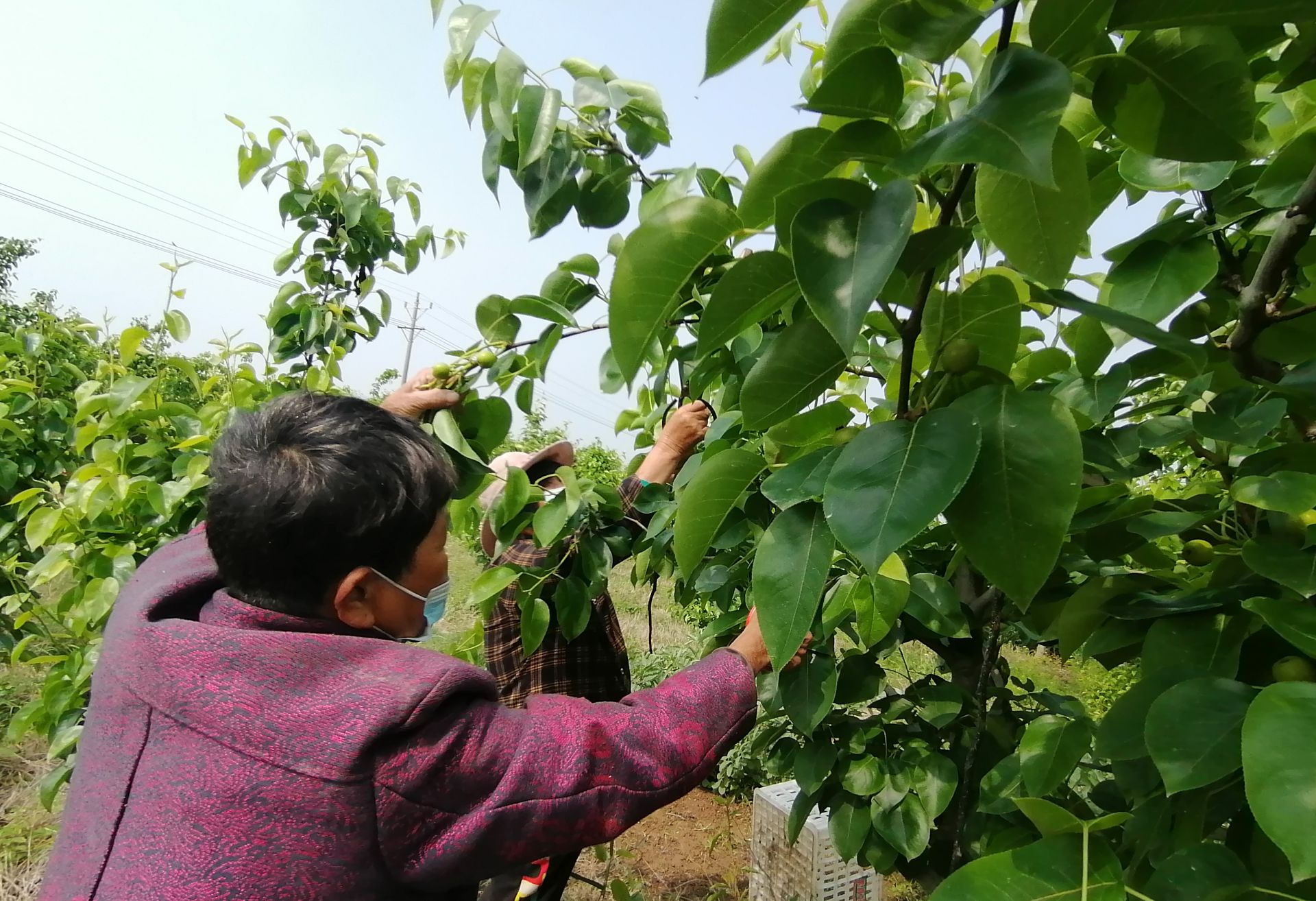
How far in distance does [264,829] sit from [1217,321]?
108 cm

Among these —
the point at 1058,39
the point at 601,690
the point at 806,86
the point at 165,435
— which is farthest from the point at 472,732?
the point at 601,690

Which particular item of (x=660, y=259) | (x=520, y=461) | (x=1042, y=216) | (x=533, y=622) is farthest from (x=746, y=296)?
(x=520, y=461)

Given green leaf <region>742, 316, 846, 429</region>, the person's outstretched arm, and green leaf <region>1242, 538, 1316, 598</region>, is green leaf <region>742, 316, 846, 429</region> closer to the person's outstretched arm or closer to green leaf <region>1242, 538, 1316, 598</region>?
green leaf <region>1242, 538, 1316, 598</region>

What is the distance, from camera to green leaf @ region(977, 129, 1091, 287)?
1.44 feet

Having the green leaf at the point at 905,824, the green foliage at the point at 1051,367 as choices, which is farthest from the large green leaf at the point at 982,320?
the green leaf at the point at 905,824

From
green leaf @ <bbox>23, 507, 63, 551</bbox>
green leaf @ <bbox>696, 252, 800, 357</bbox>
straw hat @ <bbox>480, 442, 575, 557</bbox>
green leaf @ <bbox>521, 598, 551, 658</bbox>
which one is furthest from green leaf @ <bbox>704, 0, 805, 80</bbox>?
A: green leaf @ <bbox>23, 507, 63, 551</bbox>

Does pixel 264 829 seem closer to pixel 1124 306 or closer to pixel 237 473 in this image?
pixel 237 473

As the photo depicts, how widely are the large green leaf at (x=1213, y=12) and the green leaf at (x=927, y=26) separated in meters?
0.08

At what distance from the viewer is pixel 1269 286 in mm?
666

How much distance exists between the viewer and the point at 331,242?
2184 millimetres

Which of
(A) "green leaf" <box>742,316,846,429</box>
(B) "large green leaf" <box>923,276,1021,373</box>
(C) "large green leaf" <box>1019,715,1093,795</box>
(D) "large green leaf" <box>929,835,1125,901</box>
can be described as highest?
(B) "large green leaf" <box>923,276,1021,373</box>

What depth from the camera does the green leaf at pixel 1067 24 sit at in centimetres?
38

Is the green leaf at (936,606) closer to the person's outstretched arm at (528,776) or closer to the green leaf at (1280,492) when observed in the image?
the person's outstretched arm at (528,776)

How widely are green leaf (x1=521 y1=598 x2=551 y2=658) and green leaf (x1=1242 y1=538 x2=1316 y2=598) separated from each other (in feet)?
3.04
